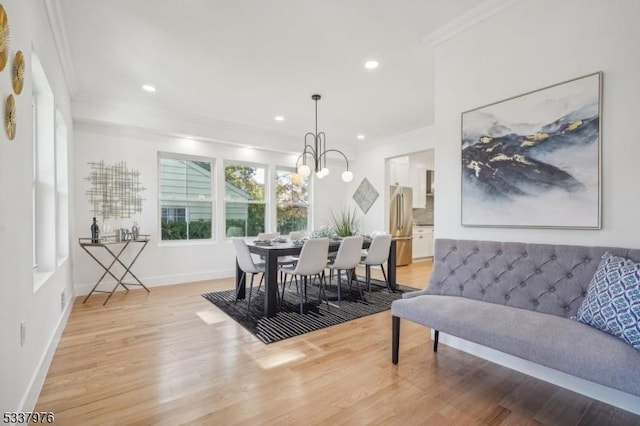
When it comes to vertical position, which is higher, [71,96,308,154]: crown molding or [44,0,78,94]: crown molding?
[44,0,78,94]: crown molding

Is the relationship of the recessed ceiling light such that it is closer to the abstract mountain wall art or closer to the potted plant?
the abstract mountain wall art

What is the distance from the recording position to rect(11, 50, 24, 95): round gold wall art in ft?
5.04

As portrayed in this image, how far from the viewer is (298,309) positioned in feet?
12.1

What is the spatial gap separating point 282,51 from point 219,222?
3438mm

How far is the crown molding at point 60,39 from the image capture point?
2.35 metres

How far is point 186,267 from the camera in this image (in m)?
5.23

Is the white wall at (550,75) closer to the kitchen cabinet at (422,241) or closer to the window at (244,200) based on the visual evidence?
the window at (244,200)

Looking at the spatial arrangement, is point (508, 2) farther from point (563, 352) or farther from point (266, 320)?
point (266, 320)

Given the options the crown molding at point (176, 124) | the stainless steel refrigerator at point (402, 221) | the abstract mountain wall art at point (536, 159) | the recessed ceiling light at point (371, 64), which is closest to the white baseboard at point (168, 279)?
the crown molding at point (176, 124)

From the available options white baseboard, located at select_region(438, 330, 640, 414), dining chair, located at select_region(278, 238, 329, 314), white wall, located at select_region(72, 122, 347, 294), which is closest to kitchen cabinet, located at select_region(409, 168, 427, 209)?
white wall, located at select_region(72, 122, 347, 294)

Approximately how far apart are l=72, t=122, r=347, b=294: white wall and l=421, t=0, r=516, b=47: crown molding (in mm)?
3939

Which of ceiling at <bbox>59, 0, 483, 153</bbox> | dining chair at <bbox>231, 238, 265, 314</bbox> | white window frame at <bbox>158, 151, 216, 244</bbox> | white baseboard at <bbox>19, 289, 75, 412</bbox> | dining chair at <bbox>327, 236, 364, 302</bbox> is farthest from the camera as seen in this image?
white window frame at <bbox>158, 151, 216, 244</bbox>

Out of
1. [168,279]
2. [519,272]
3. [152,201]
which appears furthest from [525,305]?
[152,201]

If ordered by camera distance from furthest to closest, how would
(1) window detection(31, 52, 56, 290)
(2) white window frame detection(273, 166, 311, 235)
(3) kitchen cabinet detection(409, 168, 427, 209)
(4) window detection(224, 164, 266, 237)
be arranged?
(3) kitchen cabinet detection(409, 168, 427, 209) < (2) white window frame detection(273, 166, 311, 235) < (4) window detection(224, 164, 266, 237) < (1) window detection(31, 52, 56, 290)
